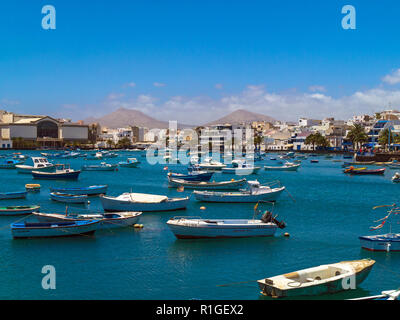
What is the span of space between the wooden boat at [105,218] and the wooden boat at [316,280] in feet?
47.2

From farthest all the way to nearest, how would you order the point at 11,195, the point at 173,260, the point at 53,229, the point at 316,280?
the point at 11,195
the point at 53,229
the point at 173,260
the point at 316,280

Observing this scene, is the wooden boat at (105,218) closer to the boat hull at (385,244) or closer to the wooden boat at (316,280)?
the wooden boat at (316,280)

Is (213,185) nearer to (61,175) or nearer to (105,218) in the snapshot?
(61,175)

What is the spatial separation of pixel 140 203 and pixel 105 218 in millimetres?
6592

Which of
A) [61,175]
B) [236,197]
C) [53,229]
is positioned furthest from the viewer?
[61,175]

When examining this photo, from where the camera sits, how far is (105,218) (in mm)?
29469

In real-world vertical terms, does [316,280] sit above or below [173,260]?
above

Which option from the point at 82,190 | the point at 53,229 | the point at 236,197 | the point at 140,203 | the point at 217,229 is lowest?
the point at 217,229

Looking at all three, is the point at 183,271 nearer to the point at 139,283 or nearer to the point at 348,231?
the point at 139,283

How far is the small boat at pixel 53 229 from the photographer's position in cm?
2644

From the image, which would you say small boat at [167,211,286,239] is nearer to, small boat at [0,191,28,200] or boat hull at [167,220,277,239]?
boat hull at [167,220,277,239]

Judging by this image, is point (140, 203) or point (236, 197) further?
point (236, 197)

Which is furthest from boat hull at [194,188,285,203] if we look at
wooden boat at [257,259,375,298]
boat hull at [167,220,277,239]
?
wooden boat at [257,259,375,298]

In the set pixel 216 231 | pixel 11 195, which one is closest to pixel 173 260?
pixel 216 231
